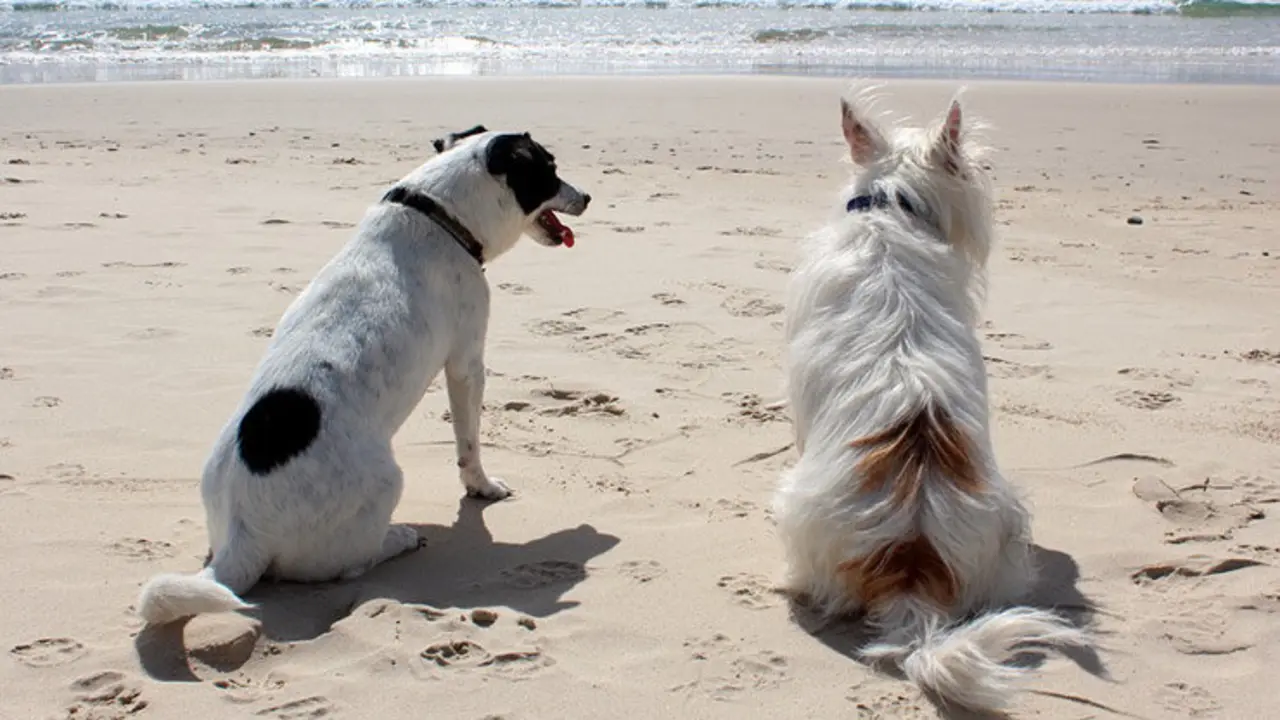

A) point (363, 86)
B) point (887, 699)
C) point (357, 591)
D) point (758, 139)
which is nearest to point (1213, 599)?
point (887, 699)

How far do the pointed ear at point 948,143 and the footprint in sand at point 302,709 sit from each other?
8.64 ft

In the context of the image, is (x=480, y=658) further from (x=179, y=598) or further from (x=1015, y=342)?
(x=1015, y=342)

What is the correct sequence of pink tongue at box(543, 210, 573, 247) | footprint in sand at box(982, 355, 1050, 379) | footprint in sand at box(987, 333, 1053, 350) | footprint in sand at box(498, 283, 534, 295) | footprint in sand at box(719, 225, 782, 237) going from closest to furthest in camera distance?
pink tongue at box(543, 210, 573, 247)
footprint in sand at box(982, 355, 1050, 379)
footprint in sand at box(987, 333, 1053, 350)
footprint in sand at box(498, 283, 534, 295)
footprint in sand at box(719, 225, 782, 237)

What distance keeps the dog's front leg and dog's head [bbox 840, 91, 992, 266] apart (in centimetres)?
158

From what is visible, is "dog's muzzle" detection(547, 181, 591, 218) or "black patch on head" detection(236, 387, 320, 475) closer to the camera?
"black patch on head" detection(236, 387, 320, 475)

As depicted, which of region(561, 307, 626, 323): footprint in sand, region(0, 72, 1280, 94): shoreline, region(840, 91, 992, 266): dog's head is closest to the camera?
region(840, 91, 992, 266): dog's head

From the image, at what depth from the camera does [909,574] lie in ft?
11.2

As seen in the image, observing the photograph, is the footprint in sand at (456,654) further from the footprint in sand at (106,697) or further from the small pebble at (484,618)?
the footprint in sand at (106,697)

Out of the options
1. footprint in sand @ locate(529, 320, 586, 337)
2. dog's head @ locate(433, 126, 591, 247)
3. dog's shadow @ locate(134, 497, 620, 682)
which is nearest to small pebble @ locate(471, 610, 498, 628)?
dog's shadow @ locate(134, 497, 620, 682)

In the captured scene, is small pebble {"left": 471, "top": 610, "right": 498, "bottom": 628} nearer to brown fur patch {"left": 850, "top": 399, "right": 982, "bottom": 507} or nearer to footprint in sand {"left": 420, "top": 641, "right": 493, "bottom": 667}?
footprint in sand {"left": 420, "top": 641, "right": 493, "bottom": 667}

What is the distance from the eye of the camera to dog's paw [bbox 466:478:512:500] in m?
4.59

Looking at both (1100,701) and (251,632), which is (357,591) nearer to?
(251,632)

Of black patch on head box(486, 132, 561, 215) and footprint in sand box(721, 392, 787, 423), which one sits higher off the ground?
black patch on head box(486, 132, 561, 215)

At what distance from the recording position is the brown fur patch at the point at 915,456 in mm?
3445
